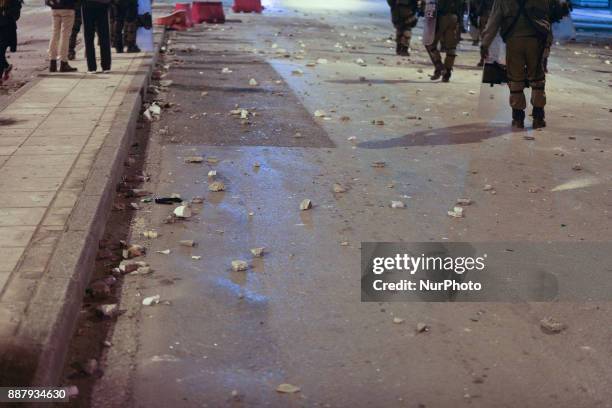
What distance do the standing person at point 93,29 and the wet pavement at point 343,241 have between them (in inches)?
58.0

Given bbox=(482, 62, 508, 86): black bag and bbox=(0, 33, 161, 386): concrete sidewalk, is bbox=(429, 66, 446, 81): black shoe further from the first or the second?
bbox=(0, 33, 161, 386): concrete sidewalk

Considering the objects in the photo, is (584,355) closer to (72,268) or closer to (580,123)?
(72,268)

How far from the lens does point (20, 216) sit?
5898 millimetres

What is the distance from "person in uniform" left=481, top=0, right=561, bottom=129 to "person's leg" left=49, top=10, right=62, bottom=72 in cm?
657

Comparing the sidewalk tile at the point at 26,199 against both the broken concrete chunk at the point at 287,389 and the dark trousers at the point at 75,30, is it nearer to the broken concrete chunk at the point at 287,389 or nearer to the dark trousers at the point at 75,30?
the broken concrete chunk at the point at 287,389

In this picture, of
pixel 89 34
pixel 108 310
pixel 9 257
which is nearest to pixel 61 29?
pixel 89 34

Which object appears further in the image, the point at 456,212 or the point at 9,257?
the point at 456,212

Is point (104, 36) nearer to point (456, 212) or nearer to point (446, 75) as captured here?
point (446, 75)

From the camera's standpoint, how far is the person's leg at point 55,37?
45.1 feet

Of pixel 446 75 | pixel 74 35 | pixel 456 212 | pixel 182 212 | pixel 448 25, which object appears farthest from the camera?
pixel 74 35

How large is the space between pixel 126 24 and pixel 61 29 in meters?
3.21

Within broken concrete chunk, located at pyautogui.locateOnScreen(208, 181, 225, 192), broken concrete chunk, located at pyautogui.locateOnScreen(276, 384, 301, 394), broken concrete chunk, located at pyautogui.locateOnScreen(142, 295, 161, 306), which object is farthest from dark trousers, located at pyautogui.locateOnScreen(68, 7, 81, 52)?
broken concrete chunk, located at pyautogui.locateOnScreen(276, 384, 301, 394)

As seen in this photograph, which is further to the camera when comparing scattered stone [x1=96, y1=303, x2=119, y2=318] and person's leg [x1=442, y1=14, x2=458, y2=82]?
person's leg [x1=442, y1=14, x2=458, y2=82]

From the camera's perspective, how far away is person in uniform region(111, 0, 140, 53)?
1684 cm
